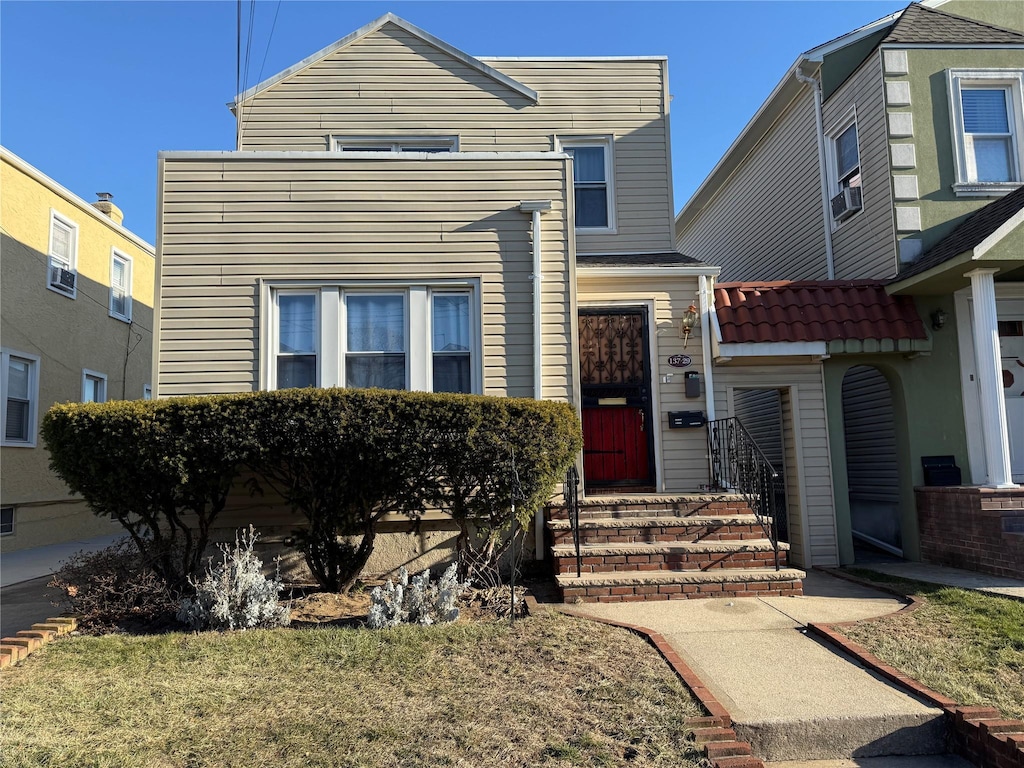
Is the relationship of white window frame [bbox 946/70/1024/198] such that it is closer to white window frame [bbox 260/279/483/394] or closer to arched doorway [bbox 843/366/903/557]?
arched doorway [bbox 843/366/903/557]

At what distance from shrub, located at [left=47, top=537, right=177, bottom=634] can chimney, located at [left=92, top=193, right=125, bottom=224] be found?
12.0 metres

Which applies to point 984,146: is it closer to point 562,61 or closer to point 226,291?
point 562,61

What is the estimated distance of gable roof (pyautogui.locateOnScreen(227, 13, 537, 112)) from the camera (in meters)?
10.7

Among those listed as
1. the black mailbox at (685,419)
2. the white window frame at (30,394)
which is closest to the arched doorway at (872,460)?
the black mailbox at (685,419)

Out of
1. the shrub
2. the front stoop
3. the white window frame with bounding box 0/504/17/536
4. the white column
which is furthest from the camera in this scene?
the white window frame with bounding box 0/504/17/536

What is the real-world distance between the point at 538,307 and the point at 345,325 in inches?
85.5

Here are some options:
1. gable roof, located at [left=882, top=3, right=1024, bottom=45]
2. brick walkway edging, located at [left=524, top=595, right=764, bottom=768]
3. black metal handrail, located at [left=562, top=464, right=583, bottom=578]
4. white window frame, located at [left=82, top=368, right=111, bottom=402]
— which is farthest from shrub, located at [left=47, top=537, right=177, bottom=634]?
gable roof, located at [left=882, top=3, right=1024, bottom=45]

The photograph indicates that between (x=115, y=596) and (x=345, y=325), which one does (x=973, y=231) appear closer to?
(x=345, y=325)

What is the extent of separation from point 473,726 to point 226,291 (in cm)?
575

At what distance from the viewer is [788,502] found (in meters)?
9.80

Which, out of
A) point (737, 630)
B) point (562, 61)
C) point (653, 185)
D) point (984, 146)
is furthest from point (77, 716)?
point (984, 146)

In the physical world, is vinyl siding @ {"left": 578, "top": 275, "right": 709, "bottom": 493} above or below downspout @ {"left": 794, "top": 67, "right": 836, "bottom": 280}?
below

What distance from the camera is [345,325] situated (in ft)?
26.8

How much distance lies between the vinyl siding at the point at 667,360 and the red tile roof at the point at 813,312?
1.71 feet
